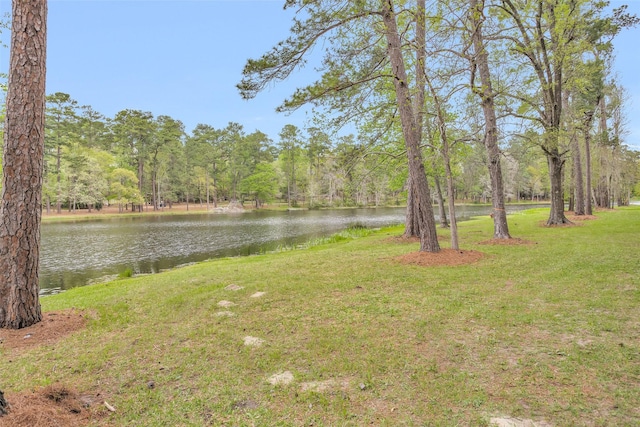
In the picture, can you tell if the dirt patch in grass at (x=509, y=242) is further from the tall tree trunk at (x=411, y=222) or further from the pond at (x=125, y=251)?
the pond at (x=125, y=251)

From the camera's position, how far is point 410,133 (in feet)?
27.4

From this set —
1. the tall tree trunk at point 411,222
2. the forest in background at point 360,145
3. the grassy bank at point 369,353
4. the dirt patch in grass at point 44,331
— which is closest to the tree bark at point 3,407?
the grassy bank at point 369,353

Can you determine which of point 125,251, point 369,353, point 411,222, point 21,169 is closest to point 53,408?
point 369,353

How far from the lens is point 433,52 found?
747 centimetres

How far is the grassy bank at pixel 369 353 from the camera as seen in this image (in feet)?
8.35

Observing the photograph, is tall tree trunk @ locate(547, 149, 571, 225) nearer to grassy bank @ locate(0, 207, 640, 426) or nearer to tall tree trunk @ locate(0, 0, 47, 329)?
grassy bank @ locate(0, 207, 640, 426)

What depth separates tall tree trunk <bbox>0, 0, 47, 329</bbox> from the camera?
4340 millimetres

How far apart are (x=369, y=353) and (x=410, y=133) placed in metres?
6.30

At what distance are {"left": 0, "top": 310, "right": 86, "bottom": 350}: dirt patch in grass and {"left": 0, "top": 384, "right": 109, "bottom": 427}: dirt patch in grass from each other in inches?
71.3

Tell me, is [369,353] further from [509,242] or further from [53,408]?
[509,242]

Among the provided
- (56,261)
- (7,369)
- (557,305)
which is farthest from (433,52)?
(56,261)

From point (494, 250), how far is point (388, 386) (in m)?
7.78

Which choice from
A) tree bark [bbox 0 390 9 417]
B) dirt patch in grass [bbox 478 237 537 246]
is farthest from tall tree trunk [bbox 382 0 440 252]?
tree bark [bbox 0 390 9 417]

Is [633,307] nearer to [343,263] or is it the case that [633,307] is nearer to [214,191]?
[343,263]
